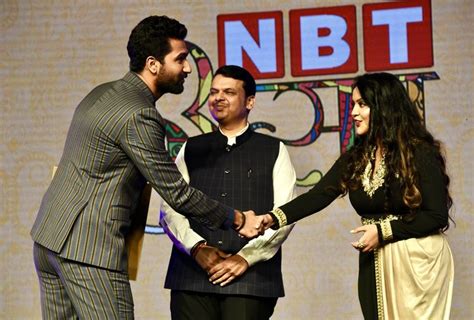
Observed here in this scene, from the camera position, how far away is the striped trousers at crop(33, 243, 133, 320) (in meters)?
2.90

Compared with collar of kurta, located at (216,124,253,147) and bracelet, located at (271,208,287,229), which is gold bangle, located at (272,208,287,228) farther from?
collar of kurta, located at (216,124,253,147)

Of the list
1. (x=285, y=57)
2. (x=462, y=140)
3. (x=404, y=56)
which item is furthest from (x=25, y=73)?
(x=462, y=140)

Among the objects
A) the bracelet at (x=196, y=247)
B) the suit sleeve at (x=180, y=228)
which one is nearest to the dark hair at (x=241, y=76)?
the suit sleeve at (x=180, y=228)

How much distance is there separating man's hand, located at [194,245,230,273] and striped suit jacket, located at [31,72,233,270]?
489 mm

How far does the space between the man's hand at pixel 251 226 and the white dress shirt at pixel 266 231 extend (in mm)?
114

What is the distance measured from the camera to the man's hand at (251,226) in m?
3.28

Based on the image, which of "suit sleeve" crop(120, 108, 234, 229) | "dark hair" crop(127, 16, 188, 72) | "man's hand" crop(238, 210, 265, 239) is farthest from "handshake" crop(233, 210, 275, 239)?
"dark hair" crop(127, 16, 188, 72)

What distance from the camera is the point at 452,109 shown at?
450cm

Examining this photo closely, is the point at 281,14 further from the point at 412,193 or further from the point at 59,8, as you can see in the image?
the point at 412,193

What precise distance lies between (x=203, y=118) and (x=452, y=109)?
1.27 metres

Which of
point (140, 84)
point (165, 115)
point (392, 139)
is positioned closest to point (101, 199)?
point (140, 84)

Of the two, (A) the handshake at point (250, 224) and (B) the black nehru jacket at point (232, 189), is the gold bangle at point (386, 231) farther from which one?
(B) the black nehru jacket at point (232, 189)

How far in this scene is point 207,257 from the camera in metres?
3.44

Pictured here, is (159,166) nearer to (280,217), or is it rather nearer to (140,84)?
(140,84)
